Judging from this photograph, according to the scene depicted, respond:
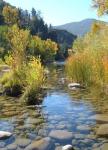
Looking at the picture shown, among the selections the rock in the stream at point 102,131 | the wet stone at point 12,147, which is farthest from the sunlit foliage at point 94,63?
the wet stone at point 12,147

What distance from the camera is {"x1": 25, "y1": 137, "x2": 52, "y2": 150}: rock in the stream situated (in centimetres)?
966

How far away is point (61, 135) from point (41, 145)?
114 cm

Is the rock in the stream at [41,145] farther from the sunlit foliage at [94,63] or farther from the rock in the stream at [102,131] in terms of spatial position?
the sunlit foliage at [94,63]

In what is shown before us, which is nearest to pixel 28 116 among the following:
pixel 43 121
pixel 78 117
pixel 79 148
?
pixel 43 121

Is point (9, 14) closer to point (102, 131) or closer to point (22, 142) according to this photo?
point (102, 131)

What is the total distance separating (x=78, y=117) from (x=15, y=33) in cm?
1066

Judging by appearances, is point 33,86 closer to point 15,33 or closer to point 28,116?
point 28,116

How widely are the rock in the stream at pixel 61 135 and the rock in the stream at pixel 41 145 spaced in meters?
0.45

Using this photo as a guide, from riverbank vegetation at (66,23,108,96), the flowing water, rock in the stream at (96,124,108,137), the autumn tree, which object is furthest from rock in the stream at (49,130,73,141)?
the autumn tree

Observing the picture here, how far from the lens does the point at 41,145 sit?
32.2 feet

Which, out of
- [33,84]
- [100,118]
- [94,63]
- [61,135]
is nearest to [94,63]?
[94,63]

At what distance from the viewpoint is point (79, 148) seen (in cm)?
966

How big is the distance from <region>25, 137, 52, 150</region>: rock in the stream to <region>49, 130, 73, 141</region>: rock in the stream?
17.9 inches

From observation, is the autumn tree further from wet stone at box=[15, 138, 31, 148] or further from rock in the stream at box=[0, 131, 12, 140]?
Answer: wet stone at box=[15, 138, 31, 148]
